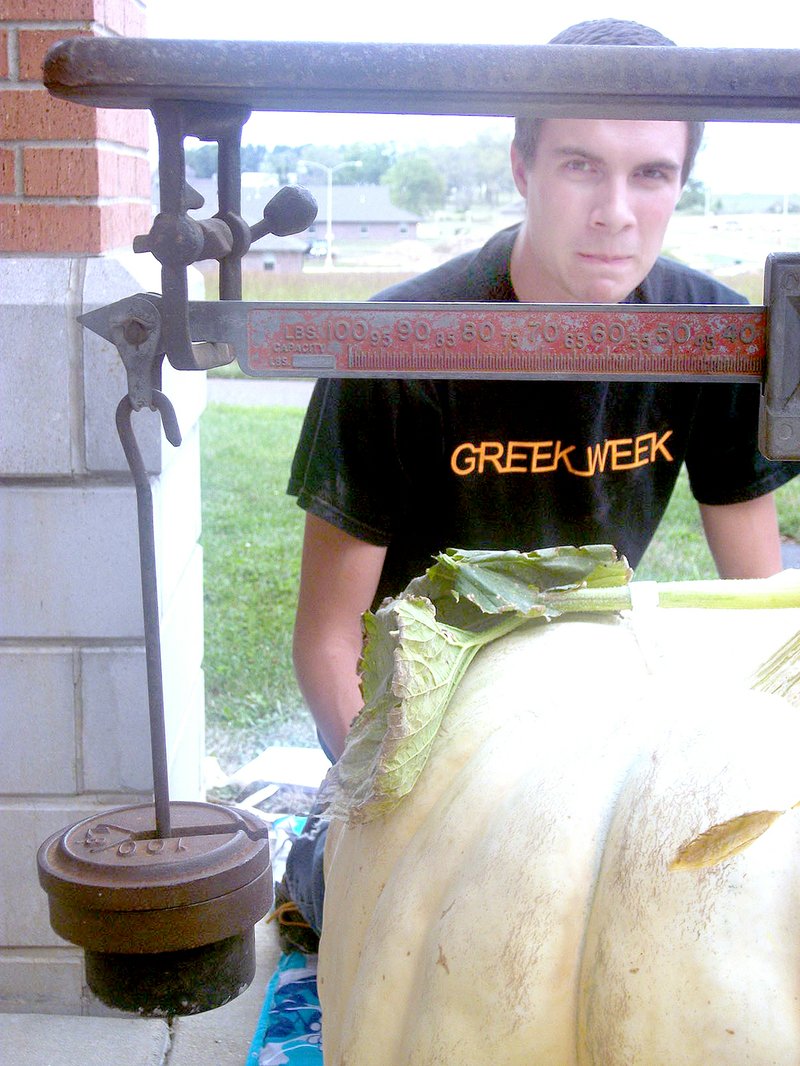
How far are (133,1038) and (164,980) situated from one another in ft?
4.41

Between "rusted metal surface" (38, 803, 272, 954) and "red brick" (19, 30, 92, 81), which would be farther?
"red brick" (19, 30, 92, 81)

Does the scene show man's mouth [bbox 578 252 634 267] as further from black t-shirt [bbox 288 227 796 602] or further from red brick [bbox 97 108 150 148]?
red brick [bbox 97 108 150 148]

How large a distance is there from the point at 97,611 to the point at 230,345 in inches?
51.1

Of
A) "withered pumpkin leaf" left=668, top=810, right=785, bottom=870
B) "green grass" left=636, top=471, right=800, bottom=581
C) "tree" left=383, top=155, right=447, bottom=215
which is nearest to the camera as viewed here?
"withered pumpkin leaf" left=668, top=810, right=785, bottom=870

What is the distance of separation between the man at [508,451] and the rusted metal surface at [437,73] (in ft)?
3.88

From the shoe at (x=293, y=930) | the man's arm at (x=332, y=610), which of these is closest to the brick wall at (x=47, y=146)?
the man's arm at (x=332, y=610)

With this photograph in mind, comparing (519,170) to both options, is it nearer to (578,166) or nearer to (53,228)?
(578,166)

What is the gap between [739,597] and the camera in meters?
1.04

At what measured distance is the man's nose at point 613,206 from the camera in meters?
1.90

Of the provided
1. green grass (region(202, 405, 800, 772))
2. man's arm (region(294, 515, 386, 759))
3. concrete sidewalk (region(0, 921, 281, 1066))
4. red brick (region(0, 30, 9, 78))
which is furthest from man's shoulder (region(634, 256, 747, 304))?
green grass (region(202, 405, 800, 772))

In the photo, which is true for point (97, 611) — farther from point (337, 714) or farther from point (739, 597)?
point (739, 597)

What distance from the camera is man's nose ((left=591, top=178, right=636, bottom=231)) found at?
1.90 metres

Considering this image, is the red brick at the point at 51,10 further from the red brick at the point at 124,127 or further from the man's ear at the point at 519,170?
the man's ear at the point at 519,170

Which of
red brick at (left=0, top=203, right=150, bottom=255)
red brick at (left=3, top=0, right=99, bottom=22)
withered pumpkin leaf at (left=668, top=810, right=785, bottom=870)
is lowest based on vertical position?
withered pumpkin leaf at (left=668, top=810, right=785, bottom=870)
